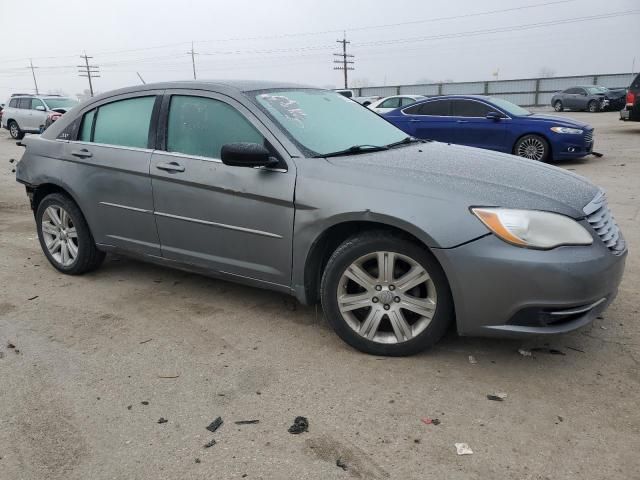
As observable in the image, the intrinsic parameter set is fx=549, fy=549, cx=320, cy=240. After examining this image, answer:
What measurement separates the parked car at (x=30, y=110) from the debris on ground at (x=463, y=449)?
2079 cm

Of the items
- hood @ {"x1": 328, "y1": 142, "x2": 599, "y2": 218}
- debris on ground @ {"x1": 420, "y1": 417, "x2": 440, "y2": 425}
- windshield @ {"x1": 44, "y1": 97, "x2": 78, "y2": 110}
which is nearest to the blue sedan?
hood @ {"x1": 328, "y1": 142, "x2": 599, "y2": 218}

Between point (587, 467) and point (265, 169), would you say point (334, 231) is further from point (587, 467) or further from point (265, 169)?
point (587, 467)

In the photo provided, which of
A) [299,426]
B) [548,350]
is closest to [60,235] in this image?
[299,426]

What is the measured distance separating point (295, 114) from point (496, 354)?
2.02m

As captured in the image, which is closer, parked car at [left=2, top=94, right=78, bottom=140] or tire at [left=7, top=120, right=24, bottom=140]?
parked car at [left=2, top=94, right=78, bottom=140]

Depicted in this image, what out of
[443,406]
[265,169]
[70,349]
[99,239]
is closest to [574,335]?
[443,406]

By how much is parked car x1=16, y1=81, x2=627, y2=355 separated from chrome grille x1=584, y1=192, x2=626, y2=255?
14 mm

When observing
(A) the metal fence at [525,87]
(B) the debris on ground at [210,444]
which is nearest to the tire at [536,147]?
(B) the debris on ground at [210,444]

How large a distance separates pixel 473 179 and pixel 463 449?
146 cm

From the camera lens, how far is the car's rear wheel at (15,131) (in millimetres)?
21575

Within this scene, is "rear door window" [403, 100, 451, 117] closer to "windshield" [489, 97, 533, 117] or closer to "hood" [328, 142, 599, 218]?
"windshield" [489, 97, 533, 117]

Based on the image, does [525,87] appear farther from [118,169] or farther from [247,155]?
[247,155]

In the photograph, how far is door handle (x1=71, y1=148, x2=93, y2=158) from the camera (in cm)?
440

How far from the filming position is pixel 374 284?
10.5 ft
